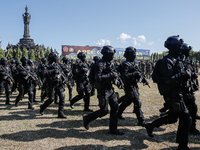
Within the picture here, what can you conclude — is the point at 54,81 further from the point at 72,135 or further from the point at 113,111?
the point at 113,111

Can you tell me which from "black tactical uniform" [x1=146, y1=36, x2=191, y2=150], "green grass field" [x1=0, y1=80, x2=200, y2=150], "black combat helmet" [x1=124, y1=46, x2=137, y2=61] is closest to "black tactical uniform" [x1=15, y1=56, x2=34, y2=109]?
"green grass field" [x1=0, y1=80, x2=200, y2=150]

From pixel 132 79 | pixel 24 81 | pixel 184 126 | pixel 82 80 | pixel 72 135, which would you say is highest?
pixel 132 79

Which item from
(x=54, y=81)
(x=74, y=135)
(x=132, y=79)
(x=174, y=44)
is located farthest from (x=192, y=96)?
(x=54, y=81)

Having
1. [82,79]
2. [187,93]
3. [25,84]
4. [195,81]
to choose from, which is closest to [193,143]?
[187,93]

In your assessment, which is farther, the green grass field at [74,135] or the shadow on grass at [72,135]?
the shadow on grass at [72,135]

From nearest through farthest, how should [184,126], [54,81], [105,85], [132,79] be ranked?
[184,126]
[105,85]
[132,79]
[54,81]

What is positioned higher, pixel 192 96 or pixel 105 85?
pixel 105 85

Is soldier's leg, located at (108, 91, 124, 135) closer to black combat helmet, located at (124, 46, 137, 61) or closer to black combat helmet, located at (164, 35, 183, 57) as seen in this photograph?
black combat helmet, located at (124, 46, 137, 61)

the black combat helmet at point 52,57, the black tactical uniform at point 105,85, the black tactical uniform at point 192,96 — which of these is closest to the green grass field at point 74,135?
the black tactical uniform at point 192,96

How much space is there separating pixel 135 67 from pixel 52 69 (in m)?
2.90

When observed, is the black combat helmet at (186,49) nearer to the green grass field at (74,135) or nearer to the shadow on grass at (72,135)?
the green grass field at (74,135)

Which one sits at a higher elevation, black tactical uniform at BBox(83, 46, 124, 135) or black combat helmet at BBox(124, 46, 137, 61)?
black combat helmet at BBox(124, 46, 137, 61)

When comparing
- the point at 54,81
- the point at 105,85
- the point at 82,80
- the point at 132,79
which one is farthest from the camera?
the point at 82,80

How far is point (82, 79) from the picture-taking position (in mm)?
6777
